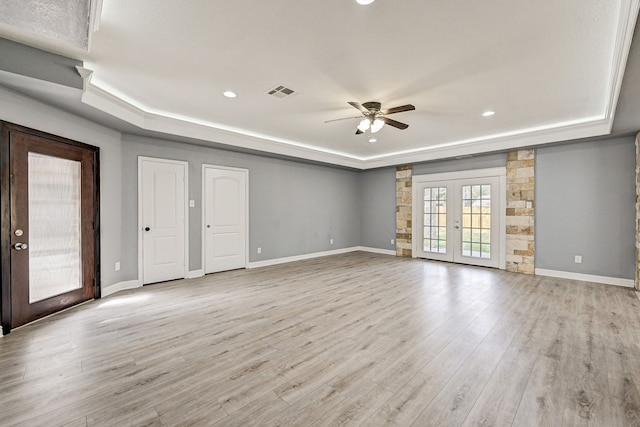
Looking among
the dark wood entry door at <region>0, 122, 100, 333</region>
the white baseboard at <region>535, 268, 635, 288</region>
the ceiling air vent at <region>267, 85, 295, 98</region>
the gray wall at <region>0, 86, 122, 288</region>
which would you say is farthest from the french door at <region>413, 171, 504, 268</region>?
the dark wood entry door at <region>0, 122, 100, 333</region>

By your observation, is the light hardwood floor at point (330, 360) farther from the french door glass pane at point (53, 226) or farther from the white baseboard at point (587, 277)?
the white baseboard at point (587, 277)

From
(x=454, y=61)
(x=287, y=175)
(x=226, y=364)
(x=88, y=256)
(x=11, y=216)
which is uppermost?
(x=454, y=61)

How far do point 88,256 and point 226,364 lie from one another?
3.02 metres

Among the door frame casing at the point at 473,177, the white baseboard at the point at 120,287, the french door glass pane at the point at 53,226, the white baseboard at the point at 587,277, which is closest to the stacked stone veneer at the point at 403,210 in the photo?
the door frame casing at the point at 473,177

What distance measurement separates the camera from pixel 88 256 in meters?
4.09

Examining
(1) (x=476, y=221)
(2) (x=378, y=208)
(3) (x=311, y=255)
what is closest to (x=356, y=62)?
(1) (x=476, y=221)

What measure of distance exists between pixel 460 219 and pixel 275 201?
4.38 metres

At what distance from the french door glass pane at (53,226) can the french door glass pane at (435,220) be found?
699 cm

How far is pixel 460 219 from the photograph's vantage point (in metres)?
6.85

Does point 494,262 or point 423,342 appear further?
point 494,262

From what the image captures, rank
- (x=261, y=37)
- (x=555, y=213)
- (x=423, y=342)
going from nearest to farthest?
1. (x=261, y=37)
2. (x=423, y=342)
3. (x=555, y=213)

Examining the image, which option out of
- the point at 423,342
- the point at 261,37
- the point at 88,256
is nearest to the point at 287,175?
the point at 88,256

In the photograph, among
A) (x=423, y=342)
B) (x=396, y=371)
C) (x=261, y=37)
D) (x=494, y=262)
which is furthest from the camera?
(x=494, y=262)

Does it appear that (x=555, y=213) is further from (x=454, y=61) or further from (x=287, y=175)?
(x=287, y=175)
